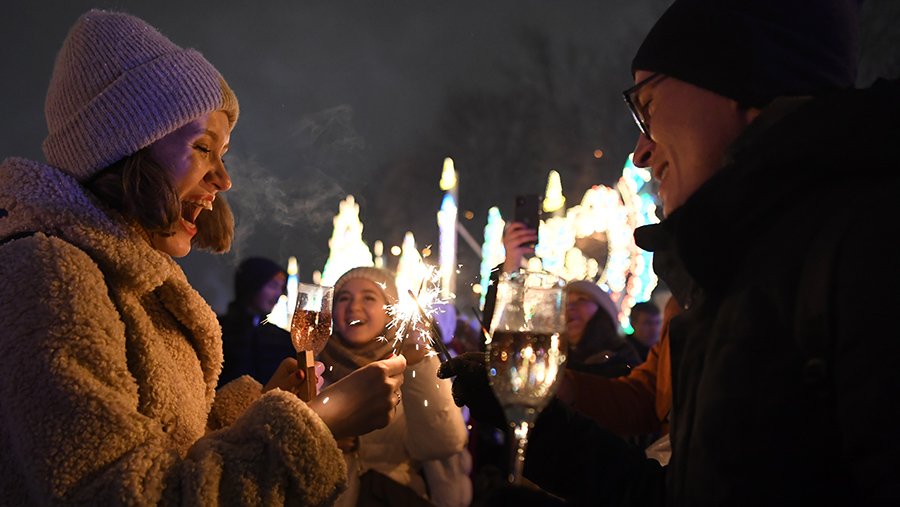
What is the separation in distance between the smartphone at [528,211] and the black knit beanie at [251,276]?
2.97 m

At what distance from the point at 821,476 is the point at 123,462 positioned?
61.0 inches

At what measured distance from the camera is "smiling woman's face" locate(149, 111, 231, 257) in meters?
2.13

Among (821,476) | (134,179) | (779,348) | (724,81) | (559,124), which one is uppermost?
(559,124)

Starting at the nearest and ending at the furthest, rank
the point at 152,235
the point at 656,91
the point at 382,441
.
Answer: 1. the point at 656,91
2. the point at 152,235
3. the point at 382,441

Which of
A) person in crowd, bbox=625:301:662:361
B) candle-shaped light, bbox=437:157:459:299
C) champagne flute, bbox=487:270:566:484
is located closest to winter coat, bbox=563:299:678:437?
champagne flute, bbox=487:270:566:484

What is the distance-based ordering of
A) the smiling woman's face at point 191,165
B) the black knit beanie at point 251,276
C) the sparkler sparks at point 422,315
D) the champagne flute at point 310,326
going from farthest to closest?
the black knit beanie at point 251,276 → the champagne flute at point 310,326 → the sparkler sparks at point 422,315 → the smiling woman's face at point 191,165

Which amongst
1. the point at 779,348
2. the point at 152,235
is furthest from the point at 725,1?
the point at 152,235

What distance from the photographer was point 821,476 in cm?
118

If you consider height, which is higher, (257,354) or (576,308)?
(576,308)

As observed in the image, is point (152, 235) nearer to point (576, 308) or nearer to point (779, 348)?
point (779, 348)

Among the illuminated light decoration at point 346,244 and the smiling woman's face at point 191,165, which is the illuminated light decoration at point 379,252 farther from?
the smiling woman's face at point 191,165

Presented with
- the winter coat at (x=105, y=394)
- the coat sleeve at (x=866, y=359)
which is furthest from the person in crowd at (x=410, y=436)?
the coat sleeve at (x=866, y=359)

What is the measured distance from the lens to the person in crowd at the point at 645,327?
7953 mm

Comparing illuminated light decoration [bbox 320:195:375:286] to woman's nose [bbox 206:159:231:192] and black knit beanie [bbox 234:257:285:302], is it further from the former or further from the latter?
woman's nose [bbox 206:159:231:192]
